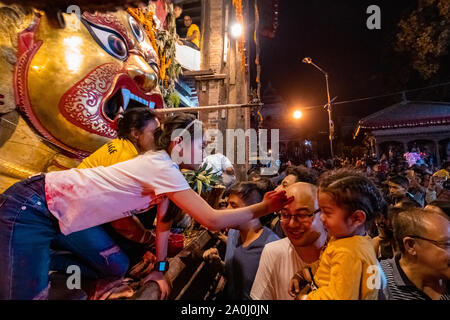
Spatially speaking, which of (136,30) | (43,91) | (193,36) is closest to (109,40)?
(136,30)

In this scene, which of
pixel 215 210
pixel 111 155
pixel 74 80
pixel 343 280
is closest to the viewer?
pixel 343 280

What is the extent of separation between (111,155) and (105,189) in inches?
41.1

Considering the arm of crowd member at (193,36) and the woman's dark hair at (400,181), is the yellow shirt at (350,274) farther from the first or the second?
the arm of crowd member at (193,36)

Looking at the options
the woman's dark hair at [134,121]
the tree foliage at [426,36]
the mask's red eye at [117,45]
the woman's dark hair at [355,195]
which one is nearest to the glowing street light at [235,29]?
the mask's red eye at [117,45]

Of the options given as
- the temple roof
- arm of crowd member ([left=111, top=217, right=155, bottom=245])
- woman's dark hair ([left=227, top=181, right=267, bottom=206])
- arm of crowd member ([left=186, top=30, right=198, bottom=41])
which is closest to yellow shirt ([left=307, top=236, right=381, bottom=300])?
woman's dark hair ([left=227, top=181, right=267, bottom=206])

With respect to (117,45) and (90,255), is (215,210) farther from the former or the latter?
(117,45)

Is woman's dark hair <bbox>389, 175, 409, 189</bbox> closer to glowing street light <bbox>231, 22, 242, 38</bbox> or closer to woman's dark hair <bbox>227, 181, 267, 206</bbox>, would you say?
woman's dark hair <bbox>227, 181, 267, 206</bbox>

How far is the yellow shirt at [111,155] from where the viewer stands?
2.61 meters

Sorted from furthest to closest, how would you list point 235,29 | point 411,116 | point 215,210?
point 411,116
point 235,29
point 215,210

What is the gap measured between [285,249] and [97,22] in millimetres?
3668

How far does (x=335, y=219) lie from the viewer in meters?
1.46
